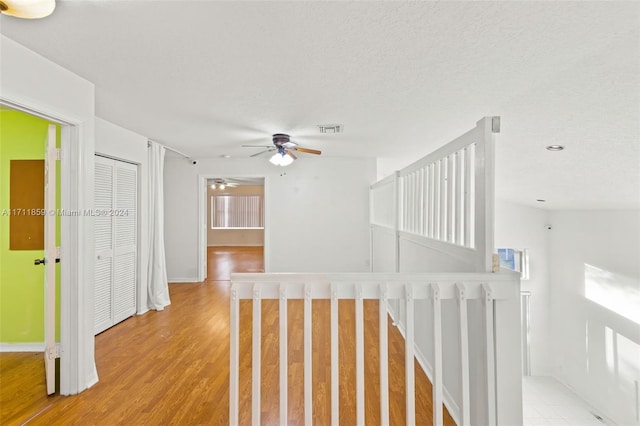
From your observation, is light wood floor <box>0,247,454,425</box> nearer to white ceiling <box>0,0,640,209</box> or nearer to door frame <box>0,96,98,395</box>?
door frame <box>0,96,98,395</box>

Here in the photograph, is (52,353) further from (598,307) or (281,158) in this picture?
(598,307)

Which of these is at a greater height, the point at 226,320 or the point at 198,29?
the point at 198,29

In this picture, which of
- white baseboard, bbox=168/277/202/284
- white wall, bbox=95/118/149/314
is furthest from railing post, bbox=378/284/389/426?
white baseboard, bbox=168/277/202/284

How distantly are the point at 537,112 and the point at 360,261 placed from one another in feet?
11.9

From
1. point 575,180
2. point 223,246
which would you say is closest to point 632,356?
point 575,180

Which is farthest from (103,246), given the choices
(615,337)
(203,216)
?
(615,337)

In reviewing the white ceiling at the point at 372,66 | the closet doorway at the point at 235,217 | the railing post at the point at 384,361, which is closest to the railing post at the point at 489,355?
the railing post at the point at 384,361

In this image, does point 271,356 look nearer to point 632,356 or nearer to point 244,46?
point 244,46

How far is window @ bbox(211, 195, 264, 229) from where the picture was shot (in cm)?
1080

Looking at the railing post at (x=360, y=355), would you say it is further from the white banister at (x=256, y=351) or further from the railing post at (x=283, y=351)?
the white banister at (x=256, y=351)

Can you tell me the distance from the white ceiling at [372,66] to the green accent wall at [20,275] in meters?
0.66

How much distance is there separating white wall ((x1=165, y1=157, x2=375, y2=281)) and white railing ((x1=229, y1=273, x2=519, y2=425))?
3966mm

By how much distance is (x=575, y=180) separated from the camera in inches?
150

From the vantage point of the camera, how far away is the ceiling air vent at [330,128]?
3.35 meters
